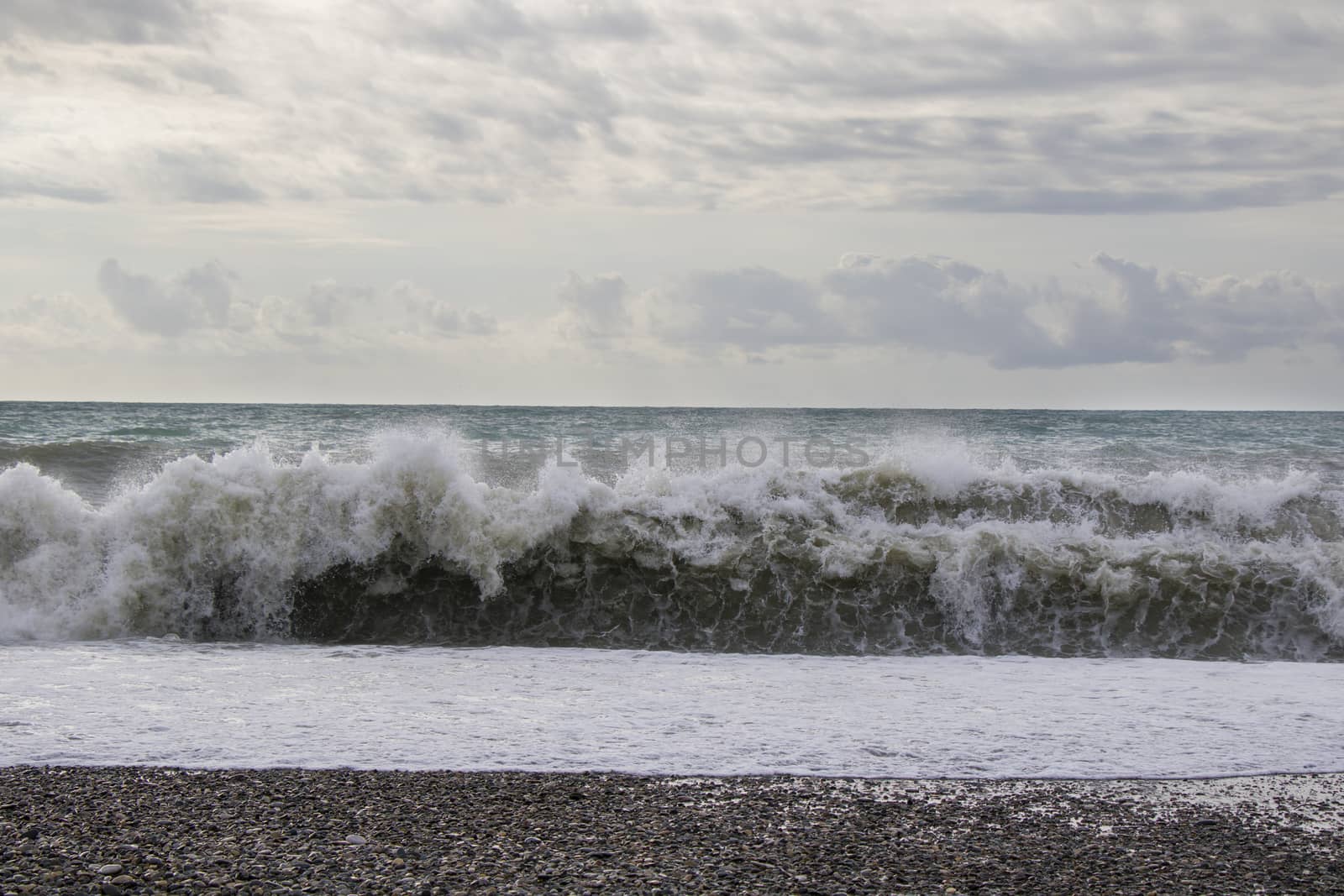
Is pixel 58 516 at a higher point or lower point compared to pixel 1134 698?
higher

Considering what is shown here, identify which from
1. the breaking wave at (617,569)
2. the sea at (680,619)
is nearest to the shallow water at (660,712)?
the sea at (680,619)

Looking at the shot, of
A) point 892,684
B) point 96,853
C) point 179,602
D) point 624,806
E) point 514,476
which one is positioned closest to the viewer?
point 96,853

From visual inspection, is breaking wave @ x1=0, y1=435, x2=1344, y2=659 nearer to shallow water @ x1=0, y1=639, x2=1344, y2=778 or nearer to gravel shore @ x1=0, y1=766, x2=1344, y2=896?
shallow water @ x1=0, y1=639, x2=1344, y2=778

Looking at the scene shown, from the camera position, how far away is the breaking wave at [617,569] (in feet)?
26.9

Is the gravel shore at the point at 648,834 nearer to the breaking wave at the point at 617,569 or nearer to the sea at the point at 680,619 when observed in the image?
the sea at the point at 680,619

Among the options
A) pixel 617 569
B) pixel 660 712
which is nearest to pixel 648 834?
pixel 660 712

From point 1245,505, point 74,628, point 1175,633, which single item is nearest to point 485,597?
point 74,628

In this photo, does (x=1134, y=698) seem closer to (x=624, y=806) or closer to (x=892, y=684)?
(x=892, y=684)

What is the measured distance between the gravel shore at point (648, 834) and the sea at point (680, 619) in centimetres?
27

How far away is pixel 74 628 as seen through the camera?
7715 mm

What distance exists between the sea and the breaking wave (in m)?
0.03

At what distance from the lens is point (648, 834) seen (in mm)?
3787

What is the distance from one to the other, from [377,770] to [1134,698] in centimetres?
432

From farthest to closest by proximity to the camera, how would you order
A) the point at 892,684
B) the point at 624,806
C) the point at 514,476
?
1. the point at 514,476
2. the point at 892,684
3. the point at 624,806
